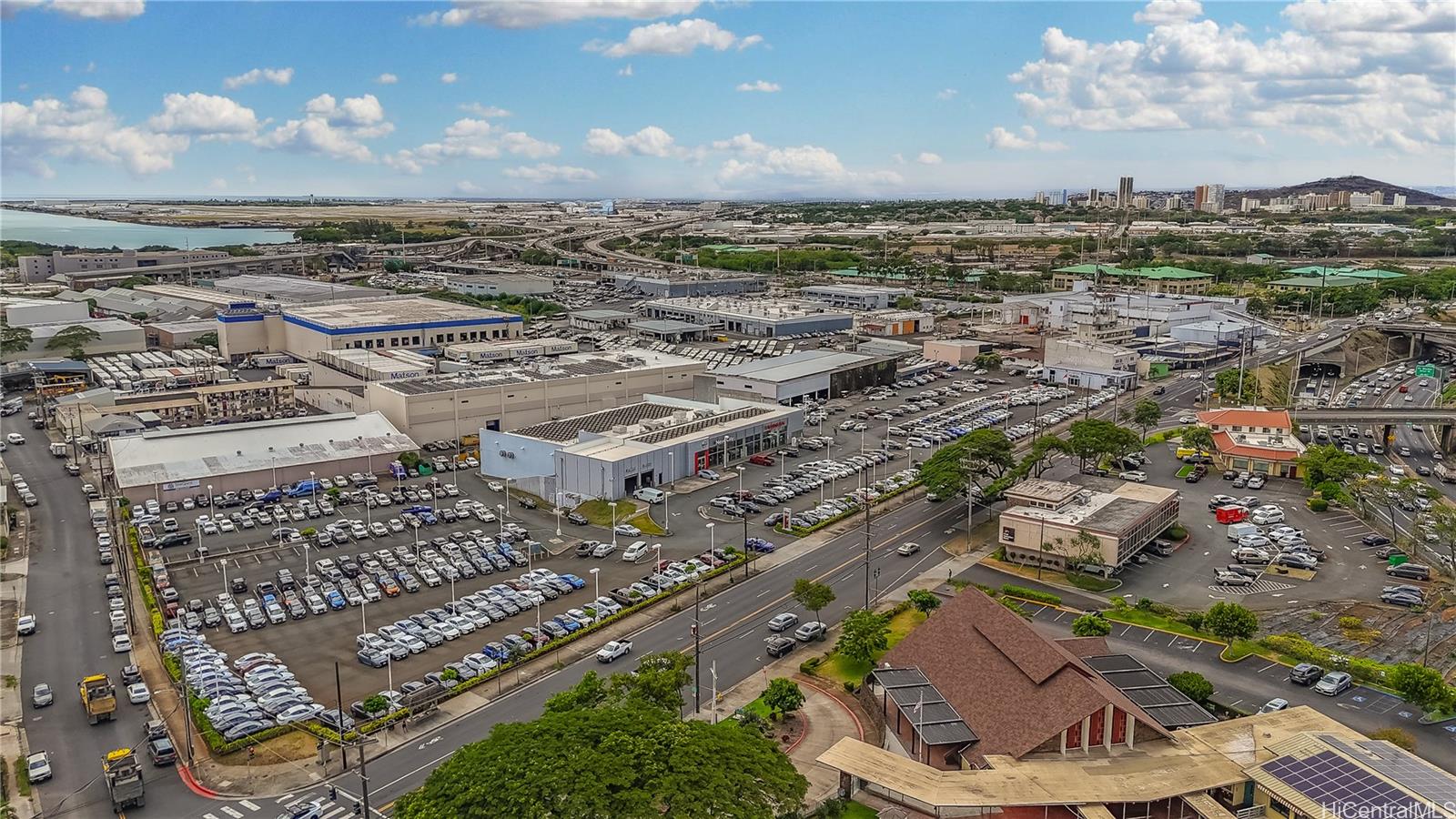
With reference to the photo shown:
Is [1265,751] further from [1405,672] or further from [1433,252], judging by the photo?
[1433,252]

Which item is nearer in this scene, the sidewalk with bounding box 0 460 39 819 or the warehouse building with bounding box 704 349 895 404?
the sidewalk with bounding box 0 460 39 819

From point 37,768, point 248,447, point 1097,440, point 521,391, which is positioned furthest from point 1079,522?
point 248,447

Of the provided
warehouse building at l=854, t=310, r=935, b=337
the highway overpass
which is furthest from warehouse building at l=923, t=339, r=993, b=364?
the highway overpass

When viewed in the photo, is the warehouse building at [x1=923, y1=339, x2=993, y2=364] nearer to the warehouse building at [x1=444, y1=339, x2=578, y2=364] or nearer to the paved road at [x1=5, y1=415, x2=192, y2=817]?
the warehouse building at [x1=444, y1=339, x2=578, y2=364]

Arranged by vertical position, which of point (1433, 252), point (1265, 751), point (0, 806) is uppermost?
point (1433, 252)

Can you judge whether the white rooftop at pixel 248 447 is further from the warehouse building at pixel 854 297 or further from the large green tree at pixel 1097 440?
the warehouse building at pixel 854 297

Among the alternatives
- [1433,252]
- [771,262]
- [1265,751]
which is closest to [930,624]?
[1265,751]
